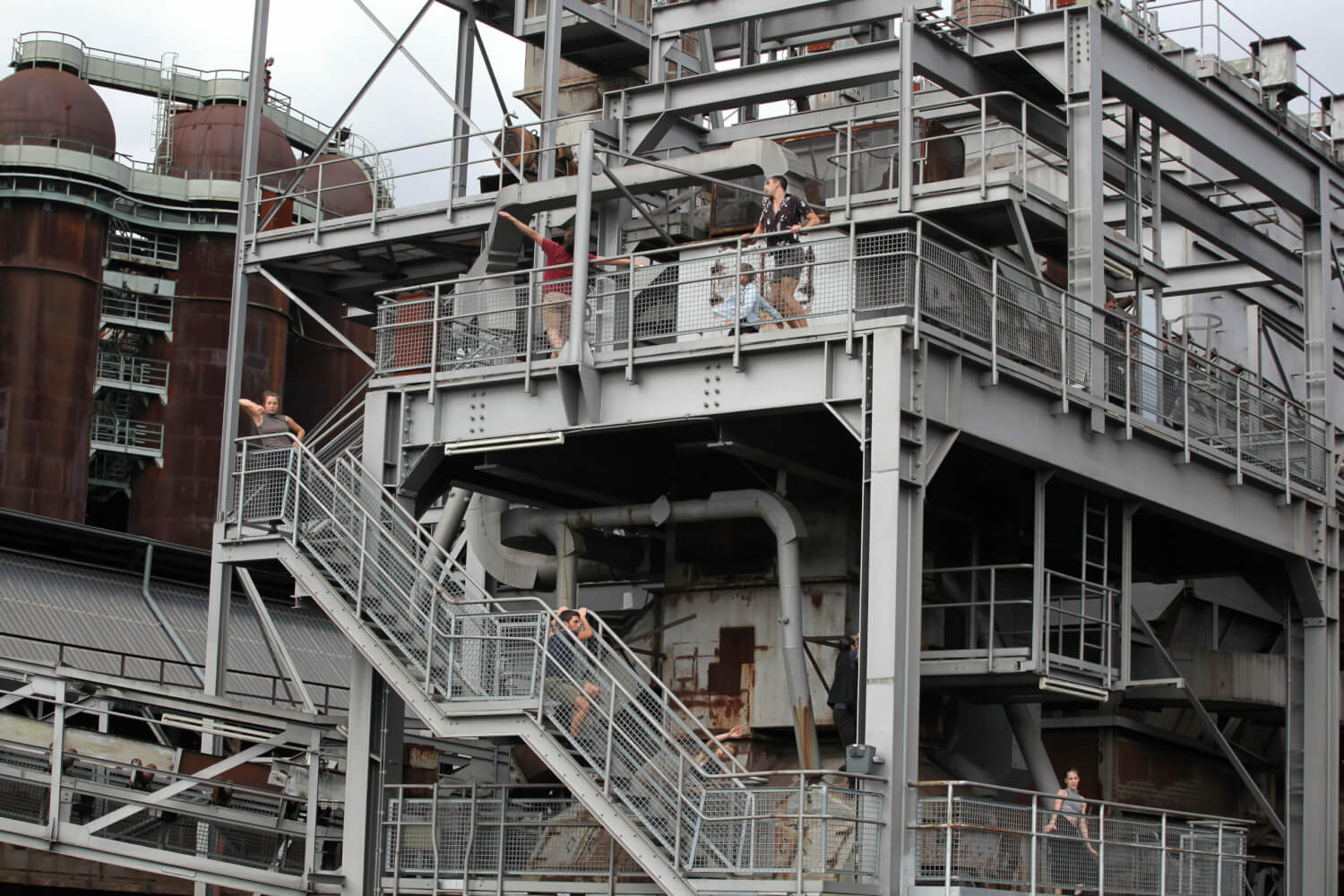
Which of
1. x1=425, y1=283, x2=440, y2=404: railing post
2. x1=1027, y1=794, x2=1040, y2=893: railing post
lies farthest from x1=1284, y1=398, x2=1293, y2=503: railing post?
Answer: x1=425, y1=283, x2=440, y2=404: railing post

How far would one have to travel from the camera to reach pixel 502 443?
22750 millimetres

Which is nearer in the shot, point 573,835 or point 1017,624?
point 573,835

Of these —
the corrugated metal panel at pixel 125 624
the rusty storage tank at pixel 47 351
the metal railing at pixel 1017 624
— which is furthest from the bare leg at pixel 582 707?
the rusty storage tank at pixel 47 351

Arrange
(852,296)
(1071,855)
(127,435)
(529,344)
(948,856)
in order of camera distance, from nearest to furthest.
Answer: (948,856)
(1071,855)
(852,296)
(529,344)
(127,435)

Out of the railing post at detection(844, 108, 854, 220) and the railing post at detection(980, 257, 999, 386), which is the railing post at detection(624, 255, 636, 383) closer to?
the railing post at detection(980, 257, 999, 386)

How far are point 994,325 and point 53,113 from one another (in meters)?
38.4

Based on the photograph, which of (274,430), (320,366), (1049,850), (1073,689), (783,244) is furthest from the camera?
(320,366)

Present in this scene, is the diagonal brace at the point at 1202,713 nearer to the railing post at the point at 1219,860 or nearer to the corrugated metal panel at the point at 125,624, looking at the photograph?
the railing post at the point at 1219,860

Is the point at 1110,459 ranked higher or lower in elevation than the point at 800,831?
higher

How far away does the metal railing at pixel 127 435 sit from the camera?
53.1 m

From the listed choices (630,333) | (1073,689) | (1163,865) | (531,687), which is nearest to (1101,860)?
(1163,865)

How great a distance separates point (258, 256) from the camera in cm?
2995

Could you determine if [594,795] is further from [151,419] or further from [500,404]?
[151,419]

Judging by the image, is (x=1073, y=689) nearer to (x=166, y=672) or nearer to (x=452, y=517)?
(x=452, y=517)
